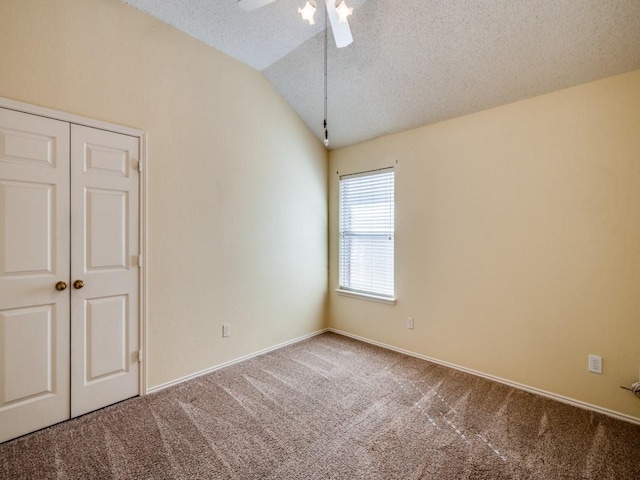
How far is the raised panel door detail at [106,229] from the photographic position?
2.27m

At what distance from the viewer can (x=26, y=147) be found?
2.00 meters

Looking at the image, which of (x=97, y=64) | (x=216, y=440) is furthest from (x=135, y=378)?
(x=97, y=64)

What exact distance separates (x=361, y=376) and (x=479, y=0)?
316 centimetres

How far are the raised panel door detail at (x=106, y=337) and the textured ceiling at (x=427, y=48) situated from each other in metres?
2.41

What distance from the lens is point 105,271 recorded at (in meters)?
2.34

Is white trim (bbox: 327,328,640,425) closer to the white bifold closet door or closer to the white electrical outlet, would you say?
the white electrical outlet

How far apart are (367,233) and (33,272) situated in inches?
122

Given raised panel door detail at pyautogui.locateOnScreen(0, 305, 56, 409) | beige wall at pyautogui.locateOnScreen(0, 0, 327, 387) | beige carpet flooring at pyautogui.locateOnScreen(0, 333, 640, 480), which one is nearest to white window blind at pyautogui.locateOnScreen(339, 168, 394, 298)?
beige wall at pyautogui.locateOnScreen(0, 0, 327, 387)

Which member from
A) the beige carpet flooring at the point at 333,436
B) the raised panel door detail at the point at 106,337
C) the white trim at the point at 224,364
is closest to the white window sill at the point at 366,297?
the white trim at the point at 224,364

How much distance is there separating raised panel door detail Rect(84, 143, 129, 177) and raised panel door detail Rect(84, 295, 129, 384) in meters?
0.98

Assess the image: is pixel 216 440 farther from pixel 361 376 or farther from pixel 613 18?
pixel 613 18

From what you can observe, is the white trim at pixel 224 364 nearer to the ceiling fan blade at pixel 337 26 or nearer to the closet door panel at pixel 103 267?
the closet door panel at pixel 103 267

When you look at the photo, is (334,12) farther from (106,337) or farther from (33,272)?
(106,337)

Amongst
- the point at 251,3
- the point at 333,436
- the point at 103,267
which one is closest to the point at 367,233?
the point at 333,436
